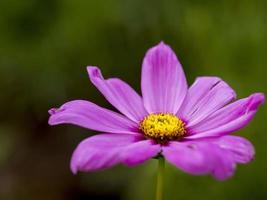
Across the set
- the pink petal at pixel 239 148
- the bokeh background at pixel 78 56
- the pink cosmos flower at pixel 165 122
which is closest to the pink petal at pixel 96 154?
the pink cosmos flower at pixel 165 122

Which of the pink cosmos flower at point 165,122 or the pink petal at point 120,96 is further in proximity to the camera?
the pink petal at point 120,96

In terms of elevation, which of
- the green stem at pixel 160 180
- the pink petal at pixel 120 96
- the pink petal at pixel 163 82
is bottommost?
the green stem at pixel 160 180

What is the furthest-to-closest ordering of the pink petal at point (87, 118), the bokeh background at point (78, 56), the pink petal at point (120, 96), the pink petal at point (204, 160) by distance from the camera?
the bokeh background at point (78, 56) → the pink petal at point (120, 96) → the pink petal at point (87, 118) → the pink petal at point (204, 160)

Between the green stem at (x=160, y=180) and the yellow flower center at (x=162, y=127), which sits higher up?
the yellow flower center at (x=162, y=127)

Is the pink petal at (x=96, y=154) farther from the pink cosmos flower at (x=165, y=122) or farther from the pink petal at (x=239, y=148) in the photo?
the pink petal at (x=239, y=148)

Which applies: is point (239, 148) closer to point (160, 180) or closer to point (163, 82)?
point (160, 180)

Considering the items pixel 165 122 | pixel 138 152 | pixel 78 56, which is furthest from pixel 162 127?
pixel 78 56

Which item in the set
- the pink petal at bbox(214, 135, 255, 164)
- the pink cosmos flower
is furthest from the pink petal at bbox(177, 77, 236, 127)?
the pink petal at bbox(214, 135, 255, 164)
